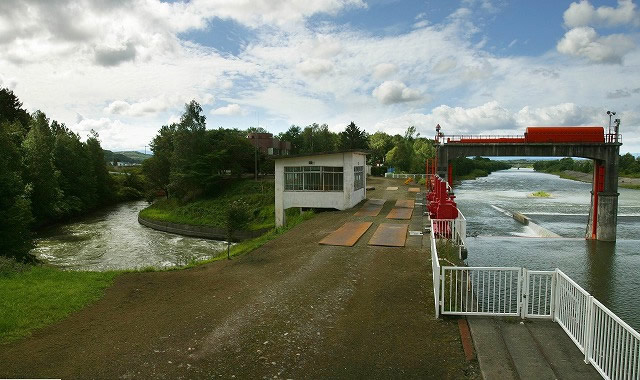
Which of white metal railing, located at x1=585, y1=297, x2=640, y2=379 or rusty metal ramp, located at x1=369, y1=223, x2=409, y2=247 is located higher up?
white metal railing, located at x1=585, y1=297, x2=640, y2=379

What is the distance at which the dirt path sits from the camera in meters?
5.86

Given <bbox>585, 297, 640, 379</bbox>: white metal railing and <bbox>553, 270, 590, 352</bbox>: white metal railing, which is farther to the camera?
<bbox>553, 270, 590, 352</bbox>: white metal railing

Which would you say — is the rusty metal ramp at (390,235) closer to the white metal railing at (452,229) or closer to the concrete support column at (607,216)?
the white metal railing at (452,229)

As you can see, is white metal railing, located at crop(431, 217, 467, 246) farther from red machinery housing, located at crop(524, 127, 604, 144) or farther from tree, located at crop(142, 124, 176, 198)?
tree, located at crop(142, 124, 176, 198)

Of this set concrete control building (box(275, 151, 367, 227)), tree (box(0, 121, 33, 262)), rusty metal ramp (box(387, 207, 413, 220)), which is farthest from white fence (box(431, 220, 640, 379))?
concrete control building (box(275, 151, 367, 227))

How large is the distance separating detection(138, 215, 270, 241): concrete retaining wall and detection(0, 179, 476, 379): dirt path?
55.3 ft

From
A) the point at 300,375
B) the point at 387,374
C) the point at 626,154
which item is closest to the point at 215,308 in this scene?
the point at 300,375

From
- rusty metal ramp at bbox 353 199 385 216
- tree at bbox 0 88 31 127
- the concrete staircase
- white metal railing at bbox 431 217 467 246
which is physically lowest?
rusty metal ramp at bbox 353 199 385 216

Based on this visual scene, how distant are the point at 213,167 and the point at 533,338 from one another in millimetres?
38833

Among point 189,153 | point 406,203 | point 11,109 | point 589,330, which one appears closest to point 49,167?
point 189,153

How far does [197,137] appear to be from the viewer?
41.9 metres

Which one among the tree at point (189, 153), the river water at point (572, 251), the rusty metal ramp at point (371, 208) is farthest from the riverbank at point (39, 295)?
the tree at point (189, 153)

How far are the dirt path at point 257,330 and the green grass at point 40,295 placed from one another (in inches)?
12.7

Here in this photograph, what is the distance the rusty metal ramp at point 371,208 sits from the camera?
22.4m
